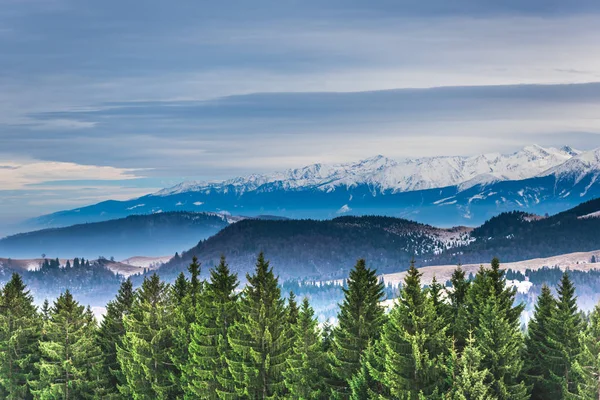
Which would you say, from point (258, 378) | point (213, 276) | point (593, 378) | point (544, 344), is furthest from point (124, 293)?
point (593, 378)

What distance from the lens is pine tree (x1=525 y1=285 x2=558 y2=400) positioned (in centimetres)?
8481

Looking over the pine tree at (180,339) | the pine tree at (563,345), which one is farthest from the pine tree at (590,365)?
the pine tree at (180,339)

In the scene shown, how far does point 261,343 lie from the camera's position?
298 feet

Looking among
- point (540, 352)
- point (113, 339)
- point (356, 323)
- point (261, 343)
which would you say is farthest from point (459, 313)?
point (113, 339)

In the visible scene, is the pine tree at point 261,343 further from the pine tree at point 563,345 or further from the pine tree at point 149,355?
the pine tree at point 563,345

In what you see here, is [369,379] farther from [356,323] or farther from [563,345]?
[563,345]

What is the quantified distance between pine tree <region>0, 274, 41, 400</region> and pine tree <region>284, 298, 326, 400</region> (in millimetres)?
40674

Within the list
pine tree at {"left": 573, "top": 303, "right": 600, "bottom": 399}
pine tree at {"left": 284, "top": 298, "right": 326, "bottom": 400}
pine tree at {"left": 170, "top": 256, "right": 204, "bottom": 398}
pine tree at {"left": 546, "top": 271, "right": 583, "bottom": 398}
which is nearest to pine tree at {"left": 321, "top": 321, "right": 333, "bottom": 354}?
pine tree at {"left": 284, "top": 298, "right": 326, "bottom": 400}

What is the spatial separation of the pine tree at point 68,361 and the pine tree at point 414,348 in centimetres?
4590

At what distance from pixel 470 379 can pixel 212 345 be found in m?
32.9

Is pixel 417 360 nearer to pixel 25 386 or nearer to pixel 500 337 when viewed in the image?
pixel 500 337

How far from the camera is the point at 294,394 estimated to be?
87.9 meters

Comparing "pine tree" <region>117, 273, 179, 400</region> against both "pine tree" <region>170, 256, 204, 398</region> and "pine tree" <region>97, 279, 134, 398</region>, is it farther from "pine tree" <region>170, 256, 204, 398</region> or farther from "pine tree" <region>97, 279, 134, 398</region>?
"pine tree" <region>97, 279, 134, 398</region>

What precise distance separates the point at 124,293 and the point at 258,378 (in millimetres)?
37758
